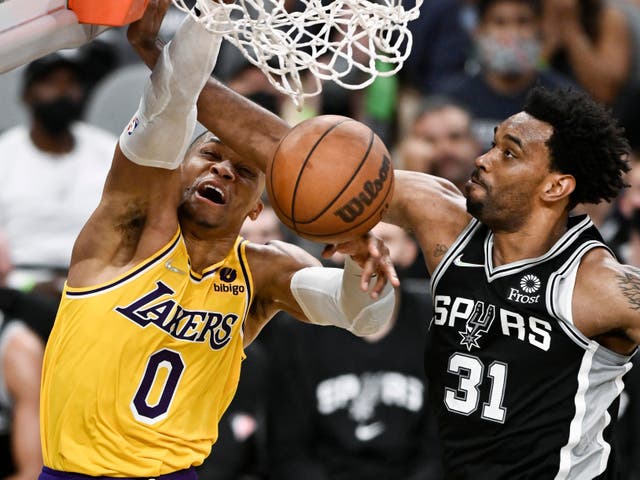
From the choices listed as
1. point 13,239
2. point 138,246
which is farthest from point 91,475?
point 13,239

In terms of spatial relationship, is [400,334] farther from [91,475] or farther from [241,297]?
[91,475]

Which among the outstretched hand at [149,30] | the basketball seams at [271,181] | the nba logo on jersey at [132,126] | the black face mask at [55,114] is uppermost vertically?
the outstretched hand at [149,30]

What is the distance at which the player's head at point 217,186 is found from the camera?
4.36 meters

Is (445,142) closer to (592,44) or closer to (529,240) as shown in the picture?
(592,44)

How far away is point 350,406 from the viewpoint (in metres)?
6.34

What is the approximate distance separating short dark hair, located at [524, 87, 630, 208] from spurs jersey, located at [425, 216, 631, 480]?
207 millimetres

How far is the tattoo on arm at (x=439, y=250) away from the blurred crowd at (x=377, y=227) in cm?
177

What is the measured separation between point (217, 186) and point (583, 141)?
4.65 ft

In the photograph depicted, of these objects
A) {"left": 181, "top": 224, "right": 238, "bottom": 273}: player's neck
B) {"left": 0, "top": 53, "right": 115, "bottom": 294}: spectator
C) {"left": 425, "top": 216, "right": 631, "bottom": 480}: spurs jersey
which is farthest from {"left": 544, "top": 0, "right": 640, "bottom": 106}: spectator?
{"left": 181, "top": 224, "right": 238, "bottom": 273}: player's neck

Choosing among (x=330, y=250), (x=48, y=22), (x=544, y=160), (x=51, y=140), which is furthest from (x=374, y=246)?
(x=51, y=140)

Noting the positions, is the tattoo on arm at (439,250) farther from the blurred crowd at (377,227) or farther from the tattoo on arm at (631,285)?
the blurred crowd at (377,227)

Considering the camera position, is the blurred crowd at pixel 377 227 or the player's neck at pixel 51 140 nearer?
the blurred crowd at pixel 377 227

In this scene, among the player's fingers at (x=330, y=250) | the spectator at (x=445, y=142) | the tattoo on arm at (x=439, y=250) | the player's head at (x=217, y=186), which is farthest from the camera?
the spectator at (x=445, y=142)

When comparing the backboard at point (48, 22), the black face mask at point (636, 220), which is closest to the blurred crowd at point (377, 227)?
the black face mask at point (636, 220)
